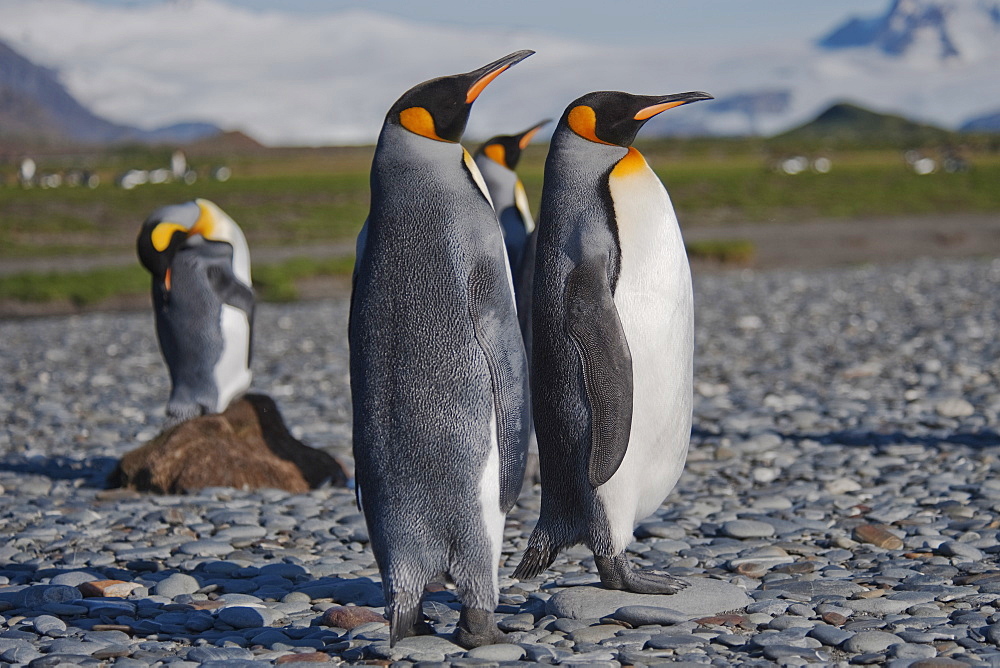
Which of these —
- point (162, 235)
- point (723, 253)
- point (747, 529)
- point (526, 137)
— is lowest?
point (747, 529)

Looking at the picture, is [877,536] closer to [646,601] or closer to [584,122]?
[646,601]

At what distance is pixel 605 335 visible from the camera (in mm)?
2939

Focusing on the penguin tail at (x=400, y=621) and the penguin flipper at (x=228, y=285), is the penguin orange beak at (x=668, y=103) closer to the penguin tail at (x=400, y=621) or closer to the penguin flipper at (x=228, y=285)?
the penguin tail at (x=400, y=621)

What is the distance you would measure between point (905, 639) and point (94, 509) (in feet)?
10.6

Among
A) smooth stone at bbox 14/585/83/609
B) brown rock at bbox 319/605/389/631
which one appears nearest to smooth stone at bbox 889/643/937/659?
brown rock at bbox 319/605/389/631

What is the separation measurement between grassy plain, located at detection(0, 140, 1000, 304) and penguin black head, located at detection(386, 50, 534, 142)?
520 inches

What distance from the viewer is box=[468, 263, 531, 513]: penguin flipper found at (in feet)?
8.91

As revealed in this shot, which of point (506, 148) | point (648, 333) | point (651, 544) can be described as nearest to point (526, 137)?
point (506, 148)

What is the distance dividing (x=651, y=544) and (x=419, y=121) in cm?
181

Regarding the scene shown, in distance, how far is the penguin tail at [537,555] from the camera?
3125 millimetres

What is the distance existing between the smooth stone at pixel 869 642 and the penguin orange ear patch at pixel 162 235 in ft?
12.7

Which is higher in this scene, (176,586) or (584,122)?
(584,122)

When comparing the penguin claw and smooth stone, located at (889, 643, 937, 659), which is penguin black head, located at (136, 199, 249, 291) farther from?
smooth stone, located at (889, 643, 937, 659)

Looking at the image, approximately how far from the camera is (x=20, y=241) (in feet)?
74.1
